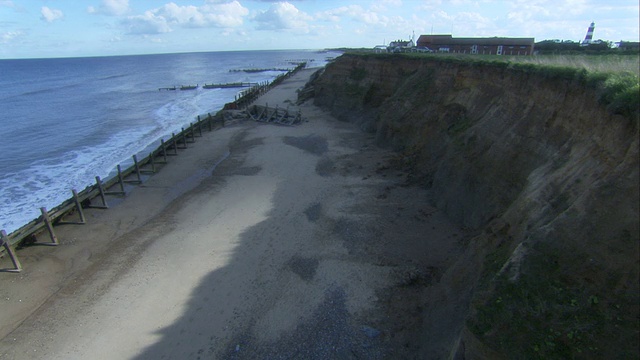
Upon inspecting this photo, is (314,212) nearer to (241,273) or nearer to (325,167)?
(241,273)

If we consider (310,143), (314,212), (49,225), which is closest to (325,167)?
(310,143)

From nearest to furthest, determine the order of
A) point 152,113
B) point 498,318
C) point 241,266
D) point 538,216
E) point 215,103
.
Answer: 1. point 498,318
2. point 538,216
3. point 241,266
4. point 152,113
5. point 215,103

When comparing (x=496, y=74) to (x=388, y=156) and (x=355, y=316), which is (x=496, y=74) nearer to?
(x=388, y=156)

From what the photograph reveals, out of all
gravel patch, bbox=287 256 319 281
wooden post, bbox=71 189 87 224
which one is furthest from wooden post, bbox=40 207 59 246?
gravel patch, bbox=287 256 319 281

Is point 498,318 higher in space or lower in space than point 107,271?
higher

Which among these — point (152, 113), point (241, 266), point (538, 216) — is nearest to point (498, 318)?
point (538, 216)

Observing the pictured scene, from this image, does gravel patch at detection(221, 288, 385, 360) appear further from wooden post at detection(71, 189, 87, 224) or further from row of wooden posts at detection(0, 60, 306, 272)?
wooden post at detection(71, 189, 87, 224)
